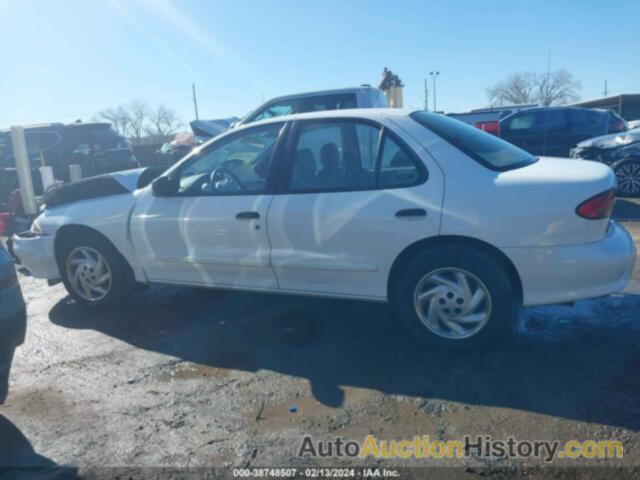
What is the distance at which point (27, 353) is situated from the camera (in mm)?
4105

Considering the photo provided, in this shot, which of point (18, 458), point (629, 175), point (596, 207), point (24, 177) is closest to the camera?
point (18, 458)

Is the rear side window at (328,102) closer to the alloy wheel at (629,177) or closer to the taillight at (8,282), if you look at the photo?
the alloy wheel at (629,177)

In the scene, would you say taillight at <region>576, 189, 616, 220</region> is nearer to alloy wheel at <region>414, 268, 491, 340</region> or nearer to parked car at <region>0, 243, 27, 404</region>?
alloy wheel at <region>414, 268, 491, 340</region>

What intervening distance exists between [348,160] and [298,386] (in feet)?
5.32

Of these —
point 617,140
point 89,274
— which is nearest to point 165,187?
point 89,274

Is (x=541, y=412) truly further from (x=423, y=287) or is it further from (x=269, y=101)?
(x=269, y=101)

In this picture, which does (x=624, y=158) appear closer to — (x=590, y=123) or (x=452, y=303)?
(x=590, y=123)

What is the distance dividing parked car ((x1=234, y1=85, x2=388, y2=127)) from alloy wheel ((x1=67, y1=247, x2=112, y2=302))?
401 centimetres

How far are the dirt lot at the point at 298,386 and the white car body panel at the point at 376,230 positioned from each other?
0.43 m

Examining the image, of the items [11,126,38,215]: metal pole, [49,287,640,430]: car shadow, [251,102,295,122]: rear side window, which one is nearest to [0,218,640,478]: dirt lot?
[49,287,640,430]: car shadow

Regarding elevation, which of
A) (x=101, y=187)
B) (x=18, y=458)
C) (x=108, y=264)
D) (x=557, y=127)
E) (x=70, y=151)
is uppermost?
(x=70, y=151)

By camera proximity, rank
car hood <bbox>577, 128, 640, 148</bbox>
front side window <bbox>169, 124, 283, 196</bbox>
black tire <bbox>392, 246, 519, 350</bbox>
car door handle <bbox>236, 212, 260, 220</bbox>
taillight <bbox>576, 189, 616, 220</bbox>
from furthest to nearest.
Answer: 1. car hood <bbox>577, 128, 640, 148</bbox>
2. front side window <bbox>169, 124, 283, 196</bbox>
3. car door handle <bbox>236, 212, 260, 220</bbox>
4. black tire <bbox>392, 246, 519, 350</bbox>
5. taillight <bbox>576, 189, 616, 220</bbox>

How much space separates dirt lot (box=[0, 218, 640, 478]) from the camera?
273cm

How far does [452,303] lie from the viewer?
3.48 metres
